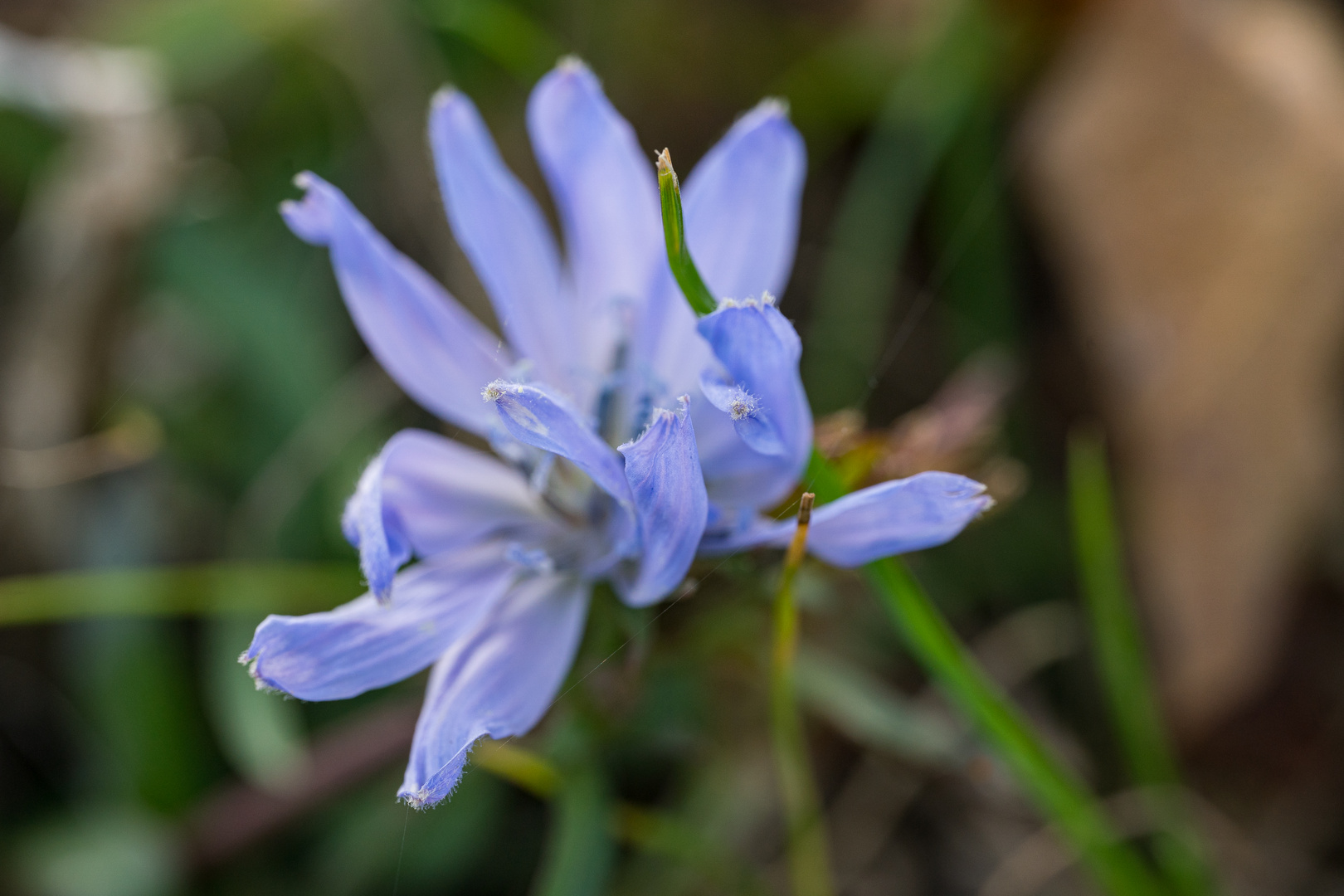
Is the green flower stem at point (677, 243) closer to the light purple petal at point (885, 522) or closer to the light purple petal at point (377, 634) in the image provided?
the light purple petal at point (885, 522)

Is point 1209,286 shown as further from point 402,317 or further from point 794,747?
point 402,317

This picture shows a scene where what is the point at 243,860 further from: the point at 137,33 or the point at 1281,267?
the point at 1281,267

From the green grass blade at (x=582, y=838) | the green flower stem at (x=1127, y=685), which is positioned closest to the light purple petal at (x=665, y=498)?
the green grass blade at (x=582, y=838)

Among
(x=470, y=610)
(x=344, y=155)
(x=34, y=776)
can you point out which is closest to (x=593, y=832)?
(x=470, y=610)

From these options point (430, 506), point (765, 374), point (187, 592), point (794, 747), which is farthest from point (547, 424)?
point (187, 592)

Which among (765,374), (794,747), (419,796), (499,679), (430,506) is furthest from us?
(794,747)

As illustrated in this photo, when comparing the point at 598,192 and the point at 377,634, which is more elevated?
the point at 598,192

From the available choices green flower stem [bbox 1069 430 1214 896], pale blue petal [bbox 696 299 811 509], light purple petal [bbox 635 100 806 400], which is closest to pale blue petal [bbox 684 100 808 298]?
light purple petal [bbox 635 100 806 400]
